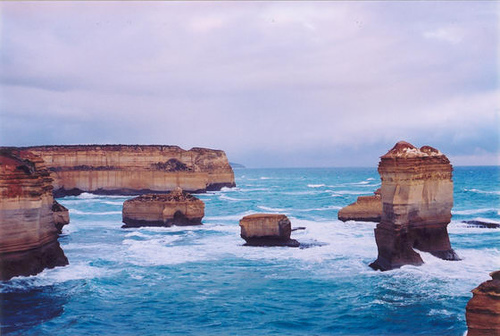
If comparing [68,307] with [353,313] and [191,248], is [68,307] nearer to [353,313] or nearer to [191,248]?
[353,313]

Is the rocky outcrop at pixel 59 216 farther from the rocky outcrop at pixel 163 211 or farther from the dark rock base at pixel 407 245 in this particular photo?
the dark rock base at pixel 407 245

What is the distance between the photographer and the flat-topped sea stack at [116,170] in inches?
2549

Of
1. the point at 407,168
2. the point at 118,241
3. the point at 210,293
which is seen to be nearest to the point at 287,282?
the point at 210,293

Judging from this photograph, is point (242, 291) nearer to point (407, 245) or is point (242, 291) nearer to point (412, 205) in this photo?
point (407, 245)

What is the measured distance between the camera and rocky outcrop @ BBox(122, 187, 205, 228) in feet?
99.2

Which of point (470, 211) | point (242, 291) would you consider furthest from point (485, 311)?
point (470, 211)

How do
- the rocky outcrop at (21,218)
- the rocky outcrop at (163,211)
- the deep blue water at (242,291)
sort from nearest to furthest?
the deep blue water at (242,291)
the rocky outcrop at (21,218)
the rocky outcrop at (163,211)

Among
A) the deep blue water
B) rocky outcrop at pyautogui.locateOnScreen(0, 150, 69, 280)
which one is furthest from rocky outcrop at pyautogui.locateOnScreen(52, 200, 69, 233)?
rocky outcrop at pyautogui.locateOnScreen(0, 150, 69, 280)

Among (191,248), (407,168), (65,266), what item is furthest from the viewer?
(191,248)

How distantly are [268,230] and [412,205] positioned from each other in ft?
25.3

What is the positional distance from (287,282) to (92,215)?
2752cm

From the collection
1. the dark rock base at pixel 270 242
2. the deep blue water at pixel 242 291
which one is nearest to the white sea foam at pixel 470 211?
the deep blue water at pixel 242 291

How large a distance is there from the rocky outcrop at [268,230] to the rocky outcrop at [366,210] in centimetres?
994

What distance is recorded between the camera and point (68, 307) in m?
13.3
